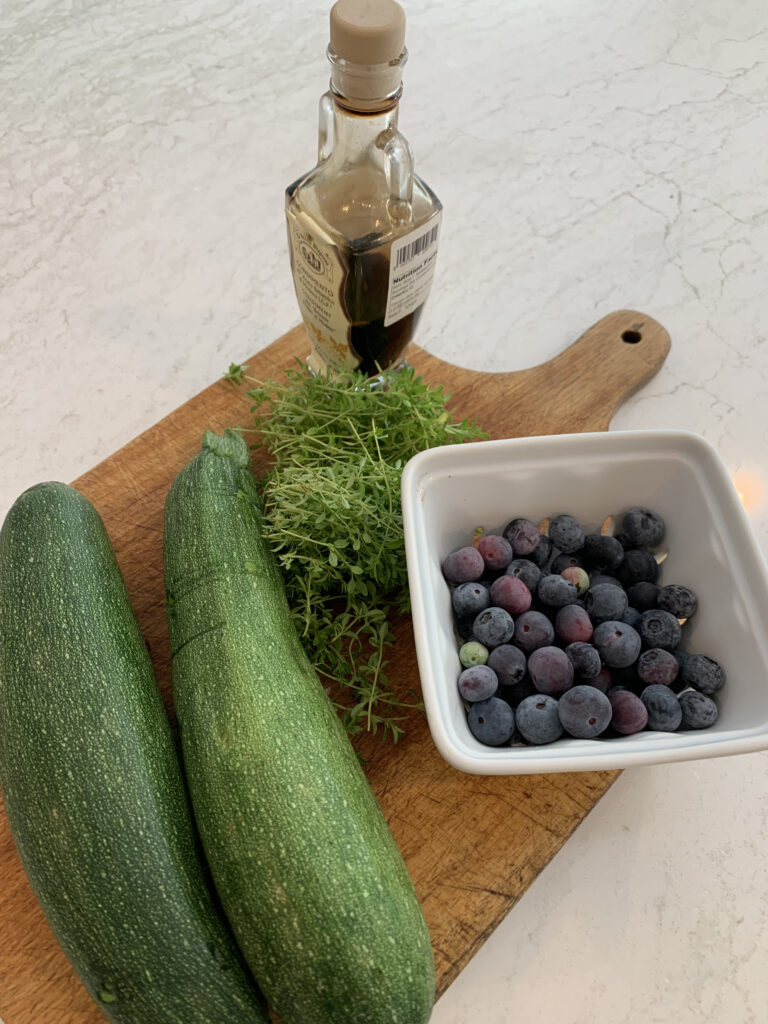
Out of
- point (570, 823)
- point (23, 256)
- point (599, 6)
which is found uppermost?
point (599, 6)

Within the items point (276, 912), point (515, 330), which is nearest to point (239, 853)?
point (276, 912)

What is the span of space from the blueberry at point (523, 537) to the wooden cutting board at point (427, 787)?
196 mm

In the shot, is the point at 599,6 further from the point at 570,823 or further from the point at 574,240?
the point at 570,823

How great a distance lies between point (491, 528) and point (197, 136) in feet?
3.98

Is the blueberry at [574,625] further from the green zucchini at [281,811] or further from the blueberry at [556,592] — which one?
the green zucchini at [281,811]

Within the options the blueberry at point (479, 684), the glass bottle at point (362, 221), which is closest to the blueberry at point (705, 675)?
the blueberry at point (479, 684)

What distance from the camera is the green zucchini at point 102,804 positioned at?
0.83 meters

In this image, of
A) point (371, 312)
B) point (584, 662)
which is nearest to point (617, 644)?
point (584, 662)

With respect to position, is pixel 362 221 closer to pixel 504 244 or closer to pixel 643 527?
pixel 643 527

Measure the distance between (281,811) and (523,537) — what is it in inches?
16.7

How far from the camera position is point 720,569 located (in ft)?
3.22

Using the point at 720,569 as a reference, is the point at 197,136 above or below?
above

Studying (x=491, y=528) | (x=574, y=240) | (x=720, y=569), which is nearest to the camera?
(x=720, y=569)

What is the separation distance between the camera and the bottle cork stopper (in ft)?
2.91
